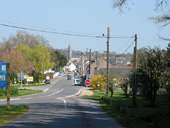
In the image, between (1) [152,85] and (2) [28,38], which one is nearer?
(1) [152,85]

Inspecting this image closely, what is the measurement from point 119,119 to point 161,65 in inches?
371

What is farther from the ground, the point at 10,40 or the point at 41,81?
the point at 10,40

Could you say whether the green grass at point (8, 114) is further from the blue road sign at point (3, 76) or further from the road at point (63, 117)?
the blue road sign at point (3, 76)

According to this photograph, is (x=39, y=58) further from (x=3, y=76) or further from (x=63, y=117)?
(x=63, y=117)

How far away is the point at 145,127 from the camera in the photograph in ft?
43.2

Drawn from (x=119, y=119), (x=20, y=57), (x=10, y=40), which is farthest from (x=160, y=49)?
(x=10, y=40)

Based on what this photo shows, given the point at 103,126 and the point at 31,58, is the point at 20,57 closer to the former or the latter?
the point at 31,58

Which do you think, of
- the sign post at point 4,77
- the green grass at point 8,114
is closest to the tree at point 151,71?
the green grass at point 8,114

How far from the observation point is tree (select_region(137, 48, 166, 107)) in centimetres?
2386

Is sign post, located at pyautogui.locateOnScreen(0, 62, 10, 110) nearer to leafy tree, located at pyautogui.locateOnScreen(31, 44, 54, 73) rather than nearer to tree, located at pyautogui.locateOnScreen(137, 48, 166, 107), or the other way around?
tree, located at pyautogui.locateOnScreen(137, 48, 166, 107)

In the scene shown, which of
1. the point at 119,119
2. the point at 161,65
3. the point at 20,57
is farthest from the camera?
the point at 20,57

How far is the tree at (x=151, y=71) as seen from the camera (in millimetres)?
23859

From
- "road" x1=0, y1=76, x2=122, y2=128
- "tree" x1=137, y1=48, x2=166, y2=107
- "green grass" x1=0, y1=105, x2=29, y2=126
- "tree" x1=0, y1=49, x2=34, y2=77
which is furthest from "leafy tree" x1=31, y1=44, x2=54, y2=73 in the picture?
"green grass" x1=0, y1=105, x2=29, y2=126

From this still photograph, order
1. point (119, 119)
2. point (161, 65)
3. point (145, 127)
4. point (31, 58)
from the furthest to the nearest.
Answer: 1. point (31, 58)
2. point (161, 65)
3. point (119, 119)
4. point (145, 127)
